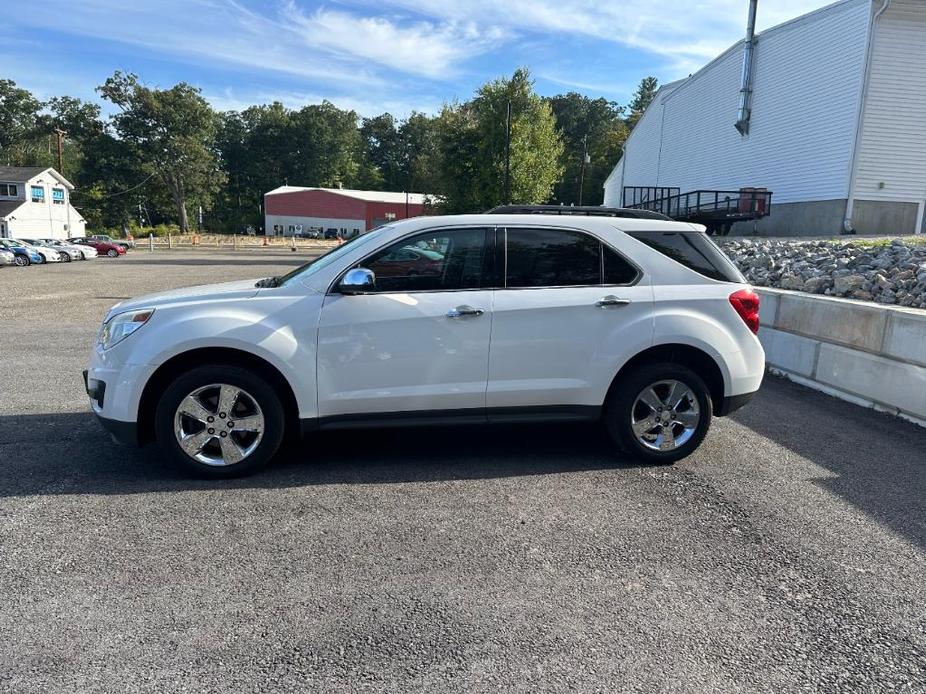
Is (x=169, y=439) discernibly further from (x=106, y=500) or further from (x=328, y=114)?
(x=328, y=114)

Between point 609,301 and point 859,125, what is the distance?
2418 cm

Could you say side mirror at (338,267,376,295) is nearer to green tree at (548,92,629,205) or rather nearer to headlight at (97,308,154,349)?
headlight at (97,308,154,349)

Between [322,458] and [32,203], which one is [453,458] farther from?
[32,203]

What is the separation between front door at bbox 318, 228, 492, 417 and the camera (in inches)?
174

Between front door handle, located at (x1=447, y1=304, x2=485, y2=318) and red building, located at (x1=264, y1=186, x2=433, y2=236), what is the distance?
78.8m

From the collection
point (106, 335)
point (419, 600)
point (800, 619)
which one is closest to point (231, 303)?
point (106, 335)

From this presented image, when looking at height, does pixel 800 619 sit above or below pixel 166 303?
below

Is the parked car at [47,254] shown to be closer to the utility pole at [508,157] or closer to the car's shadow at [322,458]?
the utility pole at [508,157]

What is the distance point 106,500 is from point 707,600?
3.51m

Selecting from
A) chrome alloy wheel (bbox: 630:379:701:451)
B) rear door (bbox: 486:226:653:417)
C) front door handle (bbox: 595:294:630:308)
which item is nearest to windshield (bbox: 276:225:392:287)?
rear door (bbox: 486:226:653:417)

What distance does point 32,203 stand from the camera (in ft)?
194

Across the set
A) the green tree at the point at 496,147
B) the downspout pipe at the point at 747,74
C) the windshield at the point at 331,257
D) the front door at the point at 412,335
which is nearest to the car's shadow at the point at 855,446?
the front door at the point at 412,335

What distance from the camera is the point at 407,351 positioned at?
14.7ft

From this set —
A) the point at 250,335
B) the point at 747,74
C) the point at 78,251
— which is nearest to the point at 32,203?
the point at 78,251
